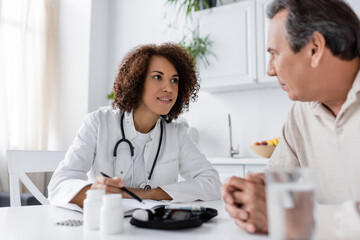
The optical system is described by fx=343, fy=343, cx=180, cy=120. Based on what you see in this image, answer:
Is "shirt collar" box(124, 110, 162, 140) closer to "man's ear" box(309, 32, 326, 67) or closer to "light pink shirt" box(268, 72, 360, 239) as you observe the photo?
"light pink shirt" box(268, 72, 360, 239)

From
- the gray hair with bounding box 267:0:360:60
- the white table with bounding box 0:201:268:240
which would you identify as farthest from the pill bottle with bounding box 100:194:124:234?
the gray hair with bounding box 267:0:360:60

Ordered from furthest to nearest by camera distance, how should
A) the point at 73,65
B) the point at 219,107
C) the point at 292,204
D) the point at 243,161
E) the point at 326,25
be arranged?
the point at 73,65
the point at 219,107
the point at 243,161
the point at 326,25
the point at 292,204

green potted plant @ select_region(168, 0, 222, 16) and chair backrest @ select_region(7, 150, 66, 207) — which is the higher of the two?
green potted plant @ select_region(168, 0, 222, 16)

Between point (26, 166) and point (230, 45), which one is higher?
point (230, 45)

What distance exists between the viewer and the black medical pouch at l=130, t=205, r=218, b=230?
29.9 inches

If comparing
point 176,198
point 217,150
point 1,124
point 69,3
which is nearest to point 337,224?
point 176,198

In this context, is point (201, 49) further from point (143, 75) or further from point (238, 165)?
point (143, 75)

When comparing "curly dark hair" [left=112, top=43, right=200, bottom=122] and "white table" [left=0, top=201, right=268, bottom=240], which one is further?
"curly dark hair" [left=112, top=43, right=200, bottom=122]

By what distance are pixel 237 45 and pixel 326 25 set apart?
2353mm

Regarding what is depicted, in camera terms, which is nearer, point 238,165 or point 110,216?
point 110,216

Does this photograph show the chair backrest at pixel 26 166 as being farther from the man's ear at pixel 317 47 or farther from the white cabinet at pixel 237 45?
the white cabinet at pixel 237 45

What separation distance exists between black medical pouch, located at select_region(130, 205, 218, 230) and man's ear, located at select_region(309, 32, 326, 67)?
1.73ft

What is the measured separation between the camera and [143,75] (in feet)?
5.95

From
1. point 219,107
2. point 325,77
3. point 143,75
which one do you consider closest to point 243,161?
point 219,107
